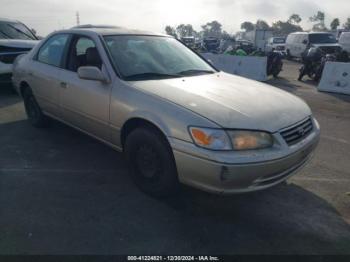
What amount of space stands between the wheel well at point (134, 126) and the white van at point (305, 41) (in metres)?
18.1

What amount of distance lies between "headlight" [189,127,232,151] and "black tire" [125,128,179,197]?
1.22ft

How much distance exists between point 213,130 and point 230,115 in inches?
9.4

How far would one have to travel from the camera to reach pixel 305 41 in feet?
71.5

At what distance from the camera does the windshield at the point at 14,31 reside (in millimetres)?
9039

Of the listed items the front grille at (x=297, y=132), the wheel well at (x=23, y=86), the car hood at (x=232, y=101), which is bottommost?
the wheel well at (x=23, y=86)

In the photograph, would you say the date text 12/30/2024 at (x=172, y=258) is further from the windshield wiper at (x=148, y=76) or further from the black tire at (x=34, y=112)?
the black tire at (x=34, y=112)

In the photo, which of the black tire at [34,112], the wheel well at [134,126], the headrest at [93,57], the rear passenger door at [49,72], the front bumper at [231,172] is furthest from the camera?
the black tire at [34,112]

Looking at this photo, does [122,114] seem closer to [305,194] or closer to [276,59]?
[305,194]

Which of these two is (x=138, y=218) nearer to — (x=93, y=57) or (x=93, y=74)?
(x=93, y=74)

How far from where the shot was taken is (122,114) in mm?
3480

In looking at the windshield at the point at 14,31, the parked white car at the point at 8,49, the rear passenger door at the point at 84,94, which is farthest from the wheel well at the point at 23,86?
the windshield at the point at 14,31

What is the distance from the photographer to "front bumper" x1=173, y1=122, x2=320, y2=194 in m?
2.76

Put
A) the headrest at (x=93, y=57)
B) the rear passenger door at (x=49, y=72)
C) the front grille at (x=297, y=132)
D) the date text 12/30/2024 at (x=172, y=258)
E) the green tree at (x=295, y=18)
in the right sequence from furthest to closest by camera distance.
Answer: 1. the green tree at (x=295, y=18)
2. the rear passenger door at (x=49, y=72)
3. the headrest at (x=93, y=57)
4. the front grille at (x=297, y=132)
5. the date text 12/30/2024 at (x=172, y=258)

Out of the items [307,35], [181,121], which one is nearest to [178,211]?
[181,121]
